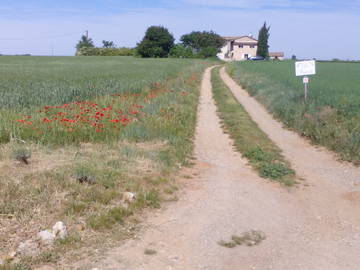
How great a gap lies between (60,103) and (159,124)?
439cm

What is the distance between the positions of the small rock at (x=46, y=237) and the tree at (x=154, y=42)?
328ft

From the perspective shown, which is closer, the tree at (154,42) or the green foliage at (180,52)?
the tree at (154,42)

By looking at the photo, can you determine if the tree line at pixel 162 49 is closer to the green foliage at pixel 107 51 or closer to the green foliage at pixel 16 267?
the green foliage at pixel 107 51

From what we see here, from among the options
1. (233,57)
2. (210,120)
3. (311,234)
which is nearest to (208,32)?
(233,57)

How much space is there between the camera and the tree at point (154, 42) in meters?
103

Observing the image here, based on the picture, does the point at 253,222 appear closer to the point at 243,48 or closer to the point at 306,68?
the point at 306,68

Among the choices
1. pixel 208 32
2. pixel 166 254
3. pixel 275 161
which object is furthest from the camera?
pixel 208 32

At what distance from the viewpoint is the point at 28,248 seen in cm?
479

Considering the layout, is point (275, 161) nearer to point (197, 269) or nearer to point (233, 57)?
point (197, 269)

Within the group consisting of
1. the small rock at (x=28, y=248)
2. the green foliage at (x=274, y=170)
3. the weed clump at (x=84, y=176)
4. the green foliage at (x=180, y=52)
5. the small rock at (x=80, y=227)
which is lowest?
the small rock at (x=28, y=248)

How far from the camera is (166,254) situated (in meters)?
4.95

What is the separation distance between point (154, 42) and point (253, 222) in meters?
100.0

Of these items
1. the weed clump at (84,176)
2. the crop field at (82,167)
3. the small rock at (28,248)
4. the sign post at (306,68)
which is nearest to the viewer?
the small rock at (28,248)

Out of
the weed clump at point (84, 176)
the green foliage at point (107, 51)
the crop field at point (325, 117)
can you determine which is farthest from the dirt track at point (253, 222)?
the green foliage at point (107, 51)
